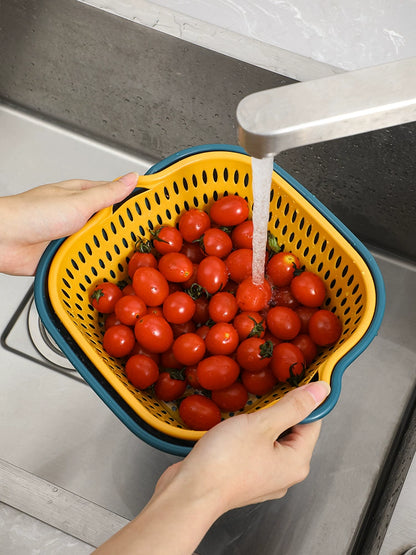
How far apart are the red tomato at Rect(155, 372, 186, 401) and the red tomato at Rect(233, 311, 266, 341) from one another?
114mm

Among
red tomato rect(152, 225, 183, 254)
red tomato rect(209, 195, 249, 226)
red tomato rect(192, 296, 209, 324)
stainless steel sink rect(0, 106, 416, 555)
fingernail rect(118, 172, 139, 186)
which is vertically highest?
fingernail rect(118, 172, 139, 186)

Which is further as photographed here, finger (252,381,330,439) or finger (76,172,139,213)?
finger (76,172,139,213)

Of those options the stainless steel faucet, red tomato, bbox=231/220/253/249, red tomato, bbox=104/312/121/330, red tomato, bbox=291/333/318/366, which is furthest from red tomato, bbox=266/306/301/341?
the stainless steel faucet

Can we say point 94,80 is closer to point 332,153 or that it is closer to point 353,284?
point 332,153

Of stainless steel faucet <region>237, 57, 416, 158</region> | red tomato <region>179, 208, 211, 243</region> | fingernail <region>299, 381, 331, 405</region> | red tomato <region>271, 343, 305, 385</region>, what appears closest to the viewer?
stainless steel faucet <region>237, 57, 416, 158</region>

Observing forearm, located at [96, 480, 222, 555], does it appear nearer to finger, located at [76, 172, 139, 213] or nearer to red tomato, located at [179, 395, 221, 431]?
red tomato, located at [179, 395, 221, 431]

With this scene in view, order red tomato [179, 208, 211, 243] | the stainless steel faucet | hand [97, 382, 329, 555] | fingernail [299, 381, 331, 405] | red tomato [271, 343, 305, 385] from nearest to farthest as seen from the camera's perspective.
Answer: the stainless steel faucet
hand [97, 382, 329, 555]
fingernail [299, 381, 331, 405]
red tomato [271, 343, 305, 385]
red tomato [179, 208, 211, 243]

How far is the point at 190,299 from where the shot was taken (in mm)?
888

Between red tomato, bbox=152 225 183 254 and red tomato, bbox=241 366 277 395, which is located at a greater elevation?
red tomato, bbox=152 225 183 254

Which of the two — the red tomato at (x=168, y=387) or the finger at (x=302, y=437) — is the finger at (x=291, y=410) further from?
the red tomato at (x=168, y=387)

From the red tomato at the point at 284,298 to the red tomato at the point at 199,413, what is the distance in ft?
0.64

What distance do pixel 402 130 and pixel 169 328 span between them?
0.44 m

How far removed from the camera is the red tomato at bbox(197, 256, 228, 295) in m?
0.88

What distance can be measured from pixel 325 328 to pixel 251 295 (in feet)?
0.39
